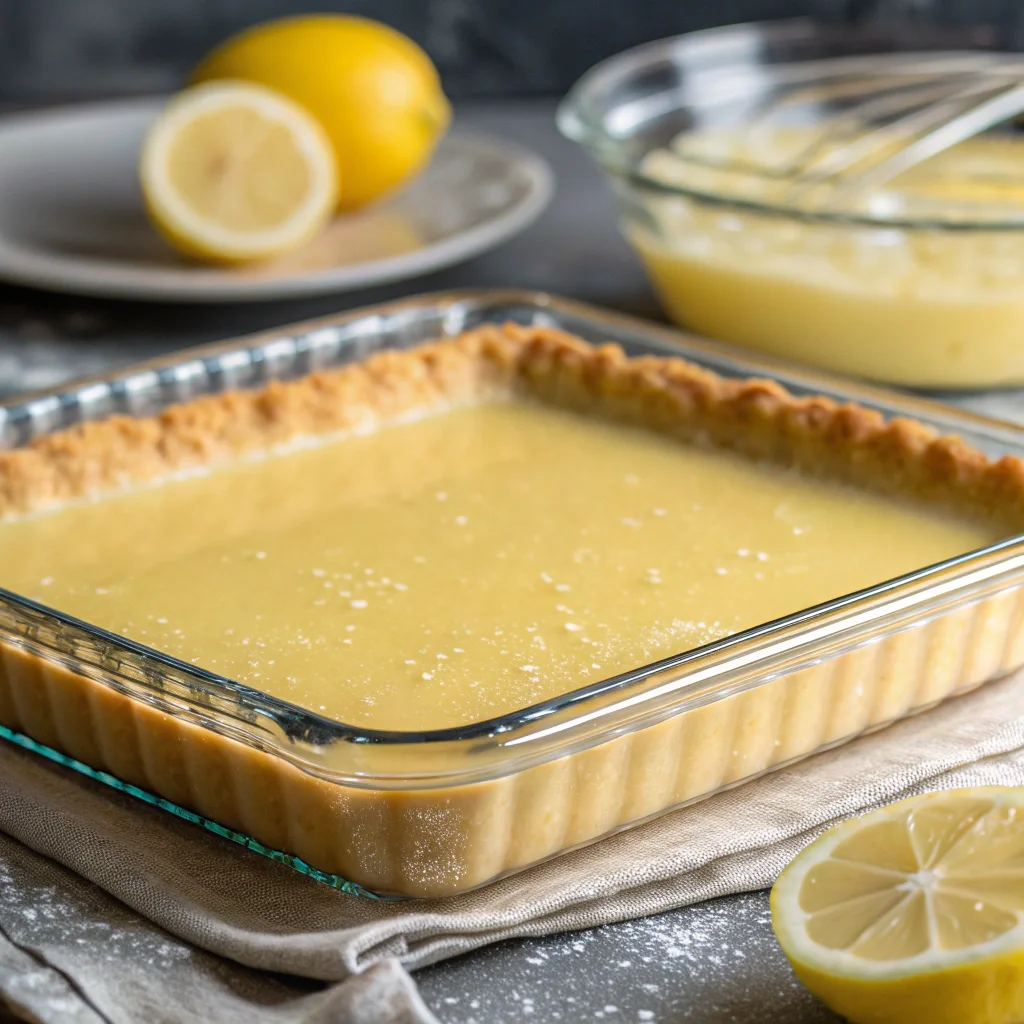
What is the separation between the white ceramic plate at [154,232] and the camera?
220cm

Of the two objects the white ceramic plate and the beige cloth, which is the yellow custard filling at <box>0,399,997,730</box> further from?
the white ceramic plate

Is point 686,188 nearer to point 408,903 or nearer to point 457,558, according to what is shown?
point 457,558

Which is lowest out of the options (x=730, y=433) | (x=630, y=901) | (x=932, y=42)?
(x=630, y=901)

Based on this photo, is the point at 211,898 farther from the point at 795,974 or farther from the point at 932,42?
the point at 932,42

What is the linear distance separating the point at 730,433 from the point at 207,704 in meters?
0.74

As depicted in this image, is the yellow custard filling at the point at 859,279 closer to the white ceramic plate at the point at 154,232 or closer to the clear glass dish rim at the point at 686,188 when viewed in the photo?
the clear glass dish rim at the point at 686,188

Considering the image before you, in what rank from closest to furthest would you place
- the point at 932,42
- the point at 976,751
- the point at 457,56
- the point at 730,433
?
the point at 976,751 → the point at 730,433 → the point at 932,42 → the point at 457,56

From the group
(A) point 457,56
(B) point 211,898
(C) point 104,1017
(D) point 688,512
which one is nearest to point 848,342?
(D) point 688,512

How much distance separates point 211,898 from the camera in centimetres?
113

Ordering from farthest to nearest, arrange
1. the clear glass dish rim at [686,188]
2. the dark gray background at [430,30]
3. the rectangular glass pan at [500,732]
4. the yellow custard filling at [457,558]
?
1. the dark gray background at [430,30]
2. the clear glass dish rim at [686,188]
3. the yellow custard filling at [457,558]
4. the rectangular glass pan at [500,732]

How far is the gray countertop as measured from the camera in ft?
3.47

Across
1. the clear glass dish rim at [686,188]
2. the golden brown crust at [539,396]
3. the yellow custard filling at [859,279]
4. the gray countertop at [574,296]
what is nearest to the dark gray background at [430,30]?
the gray countertop at [574,296]

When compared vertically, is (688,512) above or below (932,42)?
below

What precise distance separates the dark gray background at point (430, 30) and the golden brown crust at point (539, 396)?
202 cm
